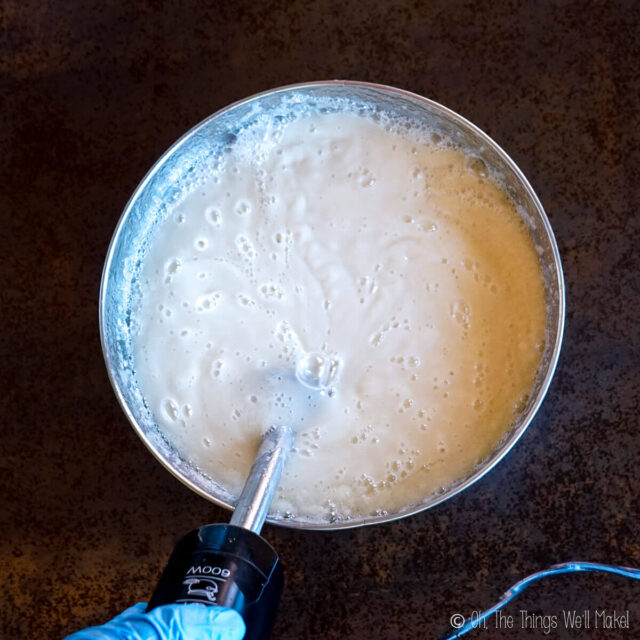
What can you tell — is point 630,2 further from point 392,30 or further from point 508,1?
point 392,30

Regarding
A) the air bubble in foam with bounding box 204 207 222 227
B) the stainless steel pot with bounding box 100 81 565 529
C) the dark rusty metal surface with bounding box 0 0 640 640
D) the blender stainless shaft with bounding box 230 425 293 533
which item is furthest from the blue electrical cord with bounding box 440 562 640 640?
the air bubble in foam with bounding box 204 207 222 227

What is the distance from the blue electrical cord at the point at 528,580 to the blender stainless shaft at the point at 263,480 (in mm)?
368

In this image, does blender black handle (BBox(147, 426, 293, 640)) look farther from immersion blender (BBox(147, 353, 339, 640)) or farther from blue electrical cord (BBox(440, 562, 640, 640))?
blue electrical cord (BBox(440, 562, 640, 640))

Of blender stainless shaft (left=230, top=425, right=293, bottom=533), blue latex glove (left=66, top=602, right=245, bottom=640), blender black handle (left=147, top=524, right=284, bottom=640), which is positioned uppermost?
blender stainless shaft (left=230, top=425, right=293, bottom=533)

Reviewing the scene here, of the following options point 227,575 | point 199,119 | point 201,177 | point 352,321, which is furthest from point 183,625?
point 199,119

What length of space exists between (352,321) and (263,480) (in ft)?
0.66

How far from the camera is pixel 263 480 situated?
28.6 inches

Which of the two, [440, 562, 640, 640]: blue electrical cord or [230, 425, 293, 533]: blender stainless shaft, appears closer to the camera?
[230, 425, 293, 533]: blender stainless shaft

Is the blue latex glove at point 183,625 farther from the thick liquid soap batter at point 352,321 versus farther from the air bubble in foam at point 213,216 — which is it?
the air bubble in foam at point 213,216

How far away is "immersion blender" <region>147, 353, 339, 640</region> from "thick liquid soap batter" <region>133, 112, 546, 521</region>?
0.40ft

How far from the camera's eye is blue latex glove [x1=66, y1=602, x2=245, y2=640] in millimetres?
613

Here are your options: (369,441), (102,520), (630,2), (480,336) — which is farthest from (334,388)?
(630,2)

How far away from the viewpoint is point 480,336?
807mm

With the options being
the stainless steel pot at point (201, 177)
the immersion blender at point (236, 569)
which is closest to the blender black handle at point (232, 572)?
the immersion blender at point (236, 569)
